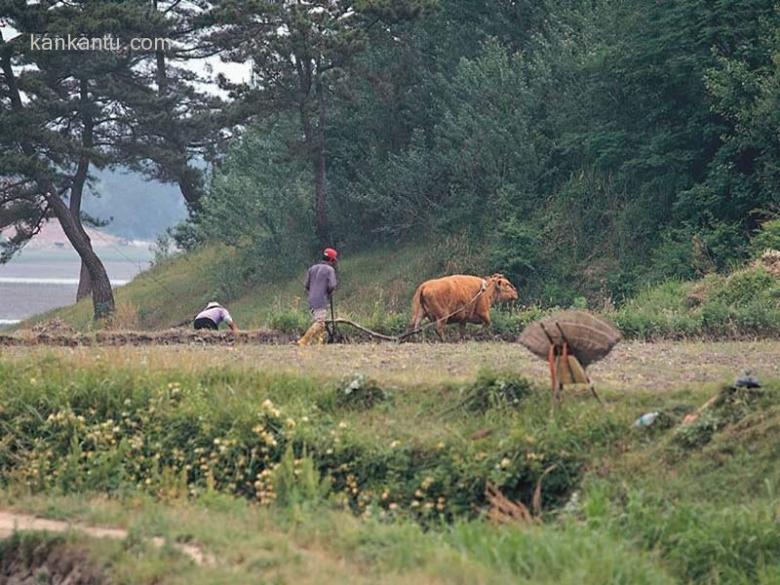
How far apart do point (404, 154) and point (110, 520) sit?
91.4ft

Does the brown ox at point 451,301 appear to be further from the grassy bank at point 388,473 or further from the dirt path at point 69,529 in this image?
the dirt path at point 69,529

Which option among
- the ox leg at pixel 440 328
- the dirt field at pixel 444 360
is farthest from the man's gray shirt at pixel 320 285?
the dirt field at pixel 444 360

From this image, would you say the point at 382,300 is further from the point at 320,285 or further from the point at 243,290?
the point at 320,285

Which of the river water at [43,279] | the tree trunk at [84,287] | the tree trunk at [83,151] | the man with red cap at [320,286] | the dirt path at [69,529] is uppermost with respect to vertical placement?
the tree trunk at [83,151]

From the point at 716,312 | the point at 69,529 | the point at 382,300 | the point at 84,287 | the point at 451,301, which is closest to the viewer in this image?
the point at 69,529

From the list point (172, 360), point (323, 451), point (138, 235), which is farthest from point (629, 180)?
point (138, 235)

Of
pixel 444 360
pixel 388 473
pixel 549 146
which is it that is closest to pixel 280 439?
pixel 388 473

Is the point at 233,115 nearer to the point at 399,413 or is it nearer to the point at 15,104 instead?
the point at 15,104

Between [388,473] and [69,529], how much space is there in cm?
284

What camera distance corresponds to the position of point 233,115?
1506 inches

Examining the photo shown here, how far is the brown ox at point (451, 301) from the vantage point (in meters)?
21.5

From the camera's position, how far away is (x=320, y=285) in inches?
858

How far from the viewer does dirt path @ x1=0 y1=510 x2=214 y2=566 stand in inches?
421

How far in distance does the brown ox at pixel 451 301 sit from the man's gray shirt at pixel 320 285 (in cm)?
131
